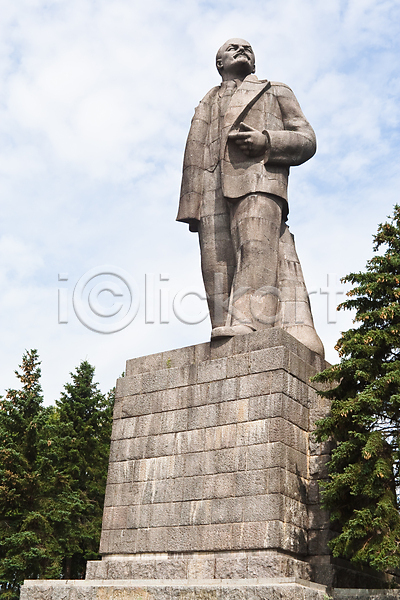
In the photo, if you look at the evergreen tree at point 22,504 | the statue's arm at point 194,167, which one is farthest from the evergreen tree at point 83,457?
the statue's arm at point 194,167

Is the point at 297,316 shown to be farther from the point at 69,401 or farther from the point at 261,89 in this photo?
A: the point at 69,401

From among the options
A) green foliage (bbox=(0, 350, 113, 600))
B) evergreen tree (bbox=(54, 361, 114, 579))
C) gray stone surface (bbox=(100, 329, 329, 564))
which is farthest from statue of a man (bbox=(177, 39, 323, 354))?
evergreen tree (bbox=(54, 361, 114, 579))

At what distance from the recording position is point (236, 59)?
37.4 ft

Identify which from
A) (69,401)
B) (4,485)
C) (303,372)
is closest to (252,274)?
(303,372)

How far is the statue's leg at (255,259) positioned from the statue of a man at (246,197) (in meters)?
0.01

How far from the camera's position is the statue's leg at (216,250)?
1062cm

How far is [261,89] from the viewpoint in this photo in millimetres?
11023

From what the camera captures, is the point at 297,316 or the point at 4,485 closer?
the point at 297,316

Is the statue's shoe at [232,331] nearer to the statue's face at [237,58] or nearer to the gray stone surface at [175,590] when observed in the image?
the gray stone surface at [175,590]

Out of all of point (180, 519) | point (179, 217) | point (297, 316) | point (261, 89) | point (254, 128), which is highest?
point (261, 89)

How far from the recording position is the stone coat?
416 inches

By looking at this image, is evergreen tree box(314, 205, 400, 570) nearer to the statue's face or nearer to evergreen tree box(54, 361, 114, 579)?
the statue's face

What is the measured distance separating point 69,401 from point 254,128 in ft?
53.6

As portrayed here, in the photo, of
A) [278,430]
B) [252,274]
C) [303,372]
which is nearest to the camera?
[278,430]
